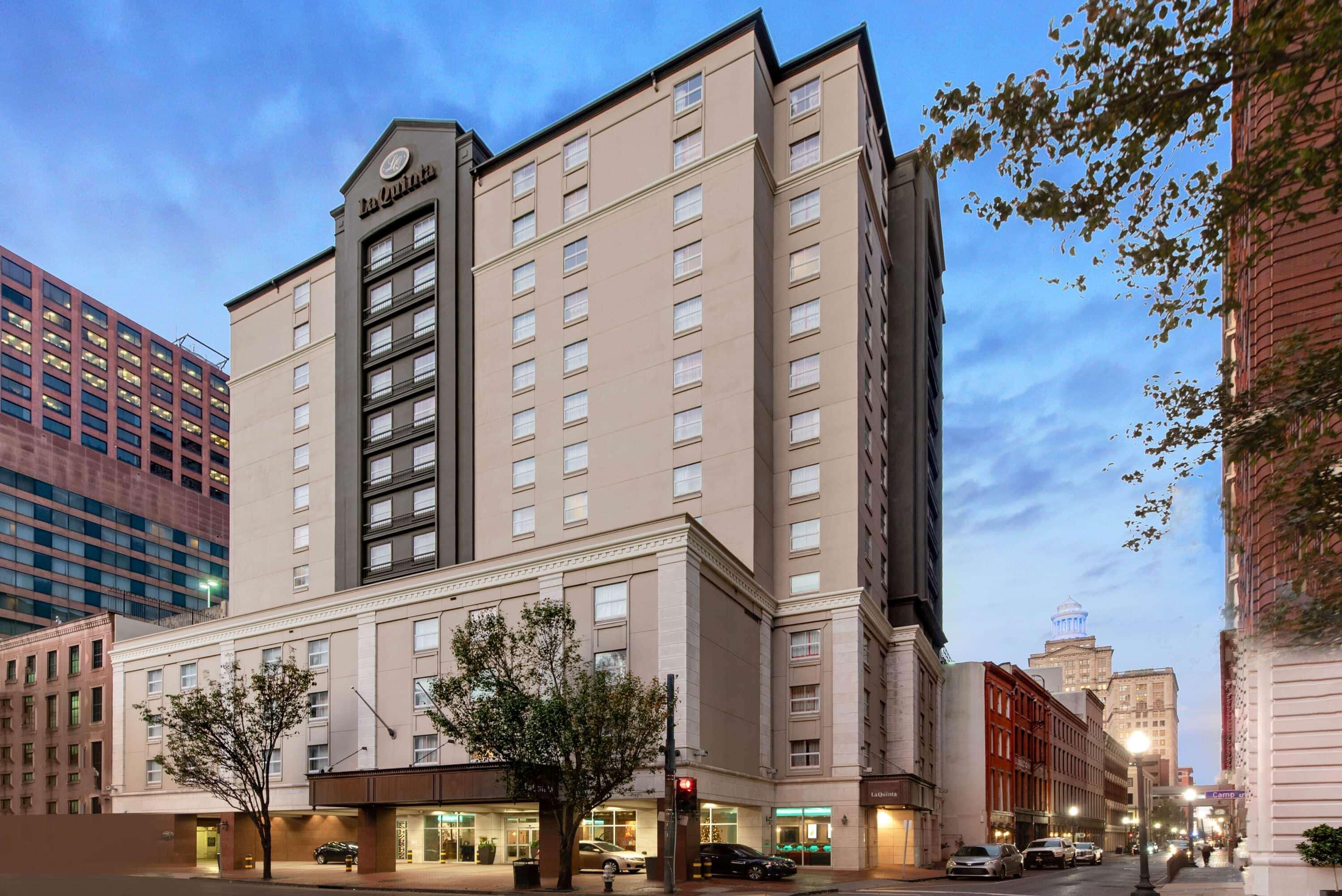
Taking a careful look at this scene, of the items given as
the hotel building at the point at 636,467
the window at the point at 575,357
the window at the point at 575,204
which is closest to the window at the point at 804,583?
the hotel building at the point at 636,467

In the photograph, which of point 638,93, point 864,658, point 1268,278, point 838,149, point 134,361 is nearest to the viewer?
point 1268,278

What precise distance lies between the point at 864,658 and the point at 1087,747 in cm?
8278

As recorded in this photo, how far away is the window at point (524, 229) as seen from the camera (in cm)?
6288

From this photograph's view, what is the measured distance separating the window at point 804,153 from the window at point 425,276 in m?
24.6

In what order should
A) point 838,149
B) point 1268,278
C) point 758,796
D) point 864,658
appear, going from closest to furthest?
point 1268,278 → point 758,796 → point 864,658 → point 838,149

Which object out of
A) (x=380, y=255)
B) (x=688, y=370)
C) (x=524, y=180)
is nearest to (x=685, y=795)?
(x=688, y=370)

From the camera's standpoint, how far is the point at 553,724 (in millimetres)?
34094

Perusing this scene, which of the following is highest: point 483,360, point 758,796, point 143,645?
point 483,360

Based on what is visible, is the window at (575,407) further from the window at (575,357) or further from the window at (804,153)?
the window at (804,153)

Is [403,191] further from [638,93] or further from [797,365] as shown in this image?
[797,365]

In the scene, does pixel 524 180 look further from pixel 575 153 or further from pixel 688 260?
pixel 688 260

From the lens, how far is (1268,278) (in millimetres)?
23344

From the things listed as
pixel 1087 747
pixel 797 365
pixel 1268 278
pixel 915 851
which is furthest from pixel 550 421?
pixel 1087 747

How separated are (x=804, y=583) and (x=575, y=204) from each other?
2702 cm
